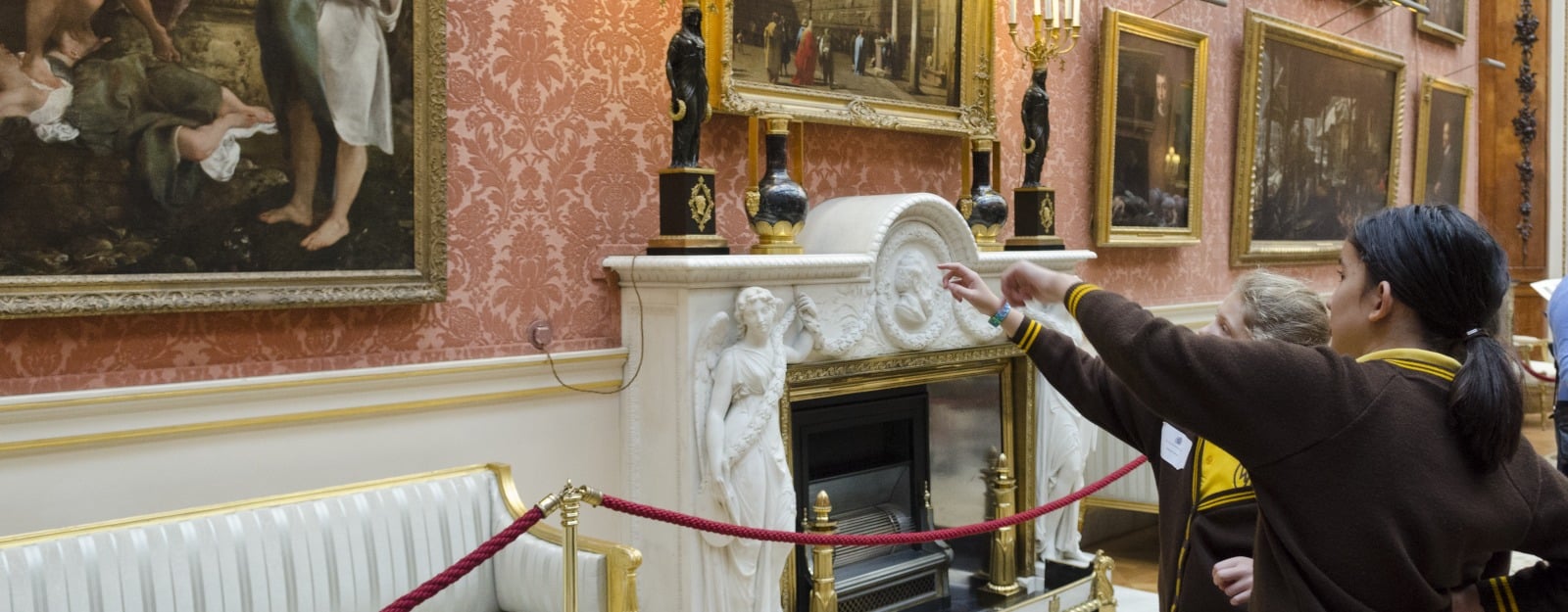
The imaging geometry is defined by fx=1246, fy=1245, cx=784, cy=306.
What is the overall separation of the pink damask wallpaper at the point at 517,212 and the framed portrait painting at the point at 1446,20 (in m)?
7.25

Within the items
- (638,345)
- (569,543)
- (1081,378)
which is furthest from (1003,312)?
(638,345)

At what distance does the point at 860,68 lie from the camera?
585cm

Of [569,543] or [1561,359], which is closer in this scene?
[569,543]

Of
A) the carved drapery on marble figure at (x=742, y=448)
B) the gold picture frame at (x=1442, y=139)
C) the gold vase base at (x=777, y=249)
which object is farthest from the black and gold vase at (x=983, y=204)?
the gold picture frame at (x=1442, y=139)

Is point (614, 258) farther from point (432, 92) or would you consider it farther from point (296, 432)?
point (296, 432)

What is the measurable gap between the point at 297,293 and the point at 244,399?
38cm

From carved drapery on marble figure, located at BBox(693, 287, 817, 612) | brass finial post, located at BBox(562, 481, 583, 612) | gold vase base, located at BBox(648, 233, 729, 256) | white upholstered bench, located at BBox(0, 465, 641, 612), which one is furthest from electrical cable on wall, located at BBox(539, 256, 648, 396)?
brass finial post, located at BBox(562, 481, 583, 612)

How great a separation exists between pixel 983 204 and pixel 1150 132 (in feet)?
7.25

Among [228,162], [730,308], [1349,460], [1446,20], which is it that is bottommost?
[1349,460]

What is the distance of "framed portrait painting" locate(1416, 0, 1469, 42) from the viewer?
35.8 ft

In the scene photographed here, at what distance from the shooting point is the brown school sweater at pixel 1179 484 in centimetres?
290

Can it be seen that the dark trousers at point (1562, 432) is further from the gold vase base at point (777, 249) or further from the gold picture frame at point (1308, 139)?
the gold picture frame at point (1308, 139)

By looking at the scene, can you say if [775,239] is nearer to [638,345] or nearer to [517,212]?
[638,345]

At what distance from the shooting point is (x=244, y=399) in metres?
4.01
